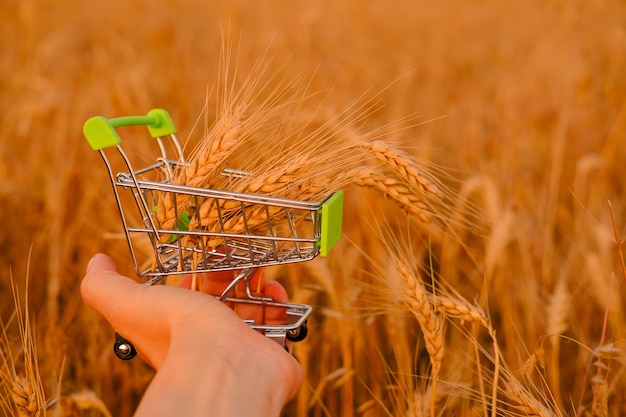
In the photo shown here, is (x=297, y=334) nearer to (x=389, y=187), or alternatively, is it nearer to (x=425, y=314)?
(x=425, y=314)

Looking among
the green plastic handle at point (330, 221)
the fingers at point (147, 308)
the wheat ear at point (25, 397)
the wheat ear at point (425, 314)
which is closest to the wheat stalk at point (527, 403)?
the wheat ear at point (425, 314)

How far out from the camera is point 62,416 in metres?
1.91

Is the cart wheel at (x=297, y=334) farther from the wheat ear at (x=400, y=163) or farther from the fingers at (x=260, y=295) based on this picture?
the wheat ear at (x=400, y=163)

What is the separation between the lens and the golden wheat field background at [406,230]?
1.78 m

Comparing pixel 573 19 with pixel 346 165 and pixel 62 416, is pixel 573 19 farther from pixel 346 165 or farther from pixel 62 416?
pixel 62 416

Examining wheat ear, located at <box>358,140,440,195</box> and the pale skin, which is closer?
the pale skin

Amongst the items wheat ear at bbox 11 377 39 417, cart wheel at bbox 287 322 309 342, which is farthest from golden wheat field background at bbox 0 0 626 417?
cart wheel at bbox 287 322 309 342

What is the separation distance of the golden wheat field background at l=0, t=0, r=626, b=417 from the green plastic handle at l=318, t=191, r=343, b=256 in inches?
6.2

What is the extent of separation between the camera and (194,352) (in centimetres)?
107

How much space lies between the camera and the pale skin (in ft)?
3.30

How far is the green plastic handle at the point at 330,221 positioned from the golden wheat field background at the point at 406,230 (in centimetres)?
16

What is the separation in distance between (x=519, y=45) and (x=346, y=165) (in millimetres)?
5002

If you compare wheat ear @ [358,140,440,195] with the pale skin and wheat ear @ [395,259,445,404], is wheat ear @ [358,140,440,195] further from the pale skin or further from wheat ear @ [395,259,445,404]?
the pale skin

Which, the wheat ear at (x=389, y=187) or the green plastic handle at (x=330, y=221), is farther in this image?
the wheat ear at (x=389, y=187)
